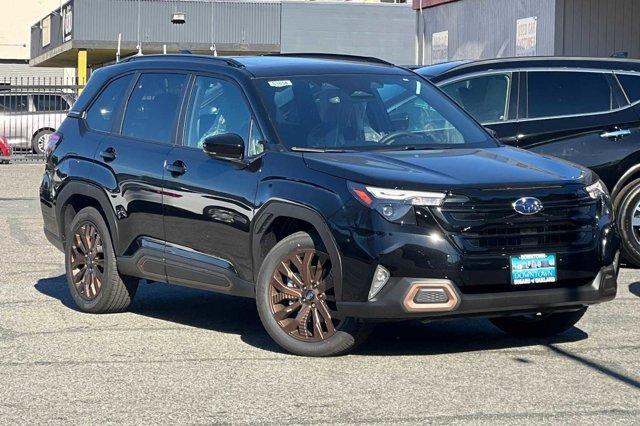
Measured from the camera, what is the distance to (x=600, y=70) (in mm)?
11922

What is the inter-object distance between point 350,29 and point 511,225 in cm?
3709

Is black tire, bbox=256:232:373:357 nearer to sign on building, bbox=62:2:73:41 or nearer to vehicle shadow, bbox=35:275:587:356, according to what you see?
vehicle shadow, bbox=35:275:587:356

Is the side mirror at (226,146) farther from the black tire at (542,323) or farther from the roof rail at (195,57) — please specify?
the black tire at (542,323)

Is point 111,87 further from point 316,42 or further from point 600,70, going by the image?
point 316,42

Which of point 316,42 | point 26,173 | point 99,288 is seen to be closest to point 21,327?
point 99,288

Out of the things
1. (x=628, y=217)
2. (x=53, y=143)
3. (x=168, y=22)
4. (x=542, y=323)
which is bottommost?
(x=542, y=323)

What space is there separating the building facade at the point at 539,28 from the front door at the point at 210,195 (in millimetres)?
12553

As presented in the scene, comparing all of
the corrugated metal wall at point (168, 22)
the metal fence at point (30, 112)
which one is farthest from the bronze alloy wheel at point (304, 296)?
the corrugated metal wall at point (168, 22)

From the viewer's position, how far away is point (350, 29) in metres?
43.9

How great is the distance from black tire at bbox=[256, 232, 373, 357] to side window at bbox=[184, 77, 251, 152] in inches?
36.1

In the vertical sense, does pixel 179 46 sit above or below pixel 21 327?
above

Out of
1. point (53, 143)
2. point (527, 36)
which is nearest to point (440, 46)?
point (527, 36)

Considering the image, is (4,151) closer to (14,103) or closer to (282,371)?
(14,103)

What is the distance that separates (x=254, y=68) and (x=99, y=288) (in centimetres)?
198
